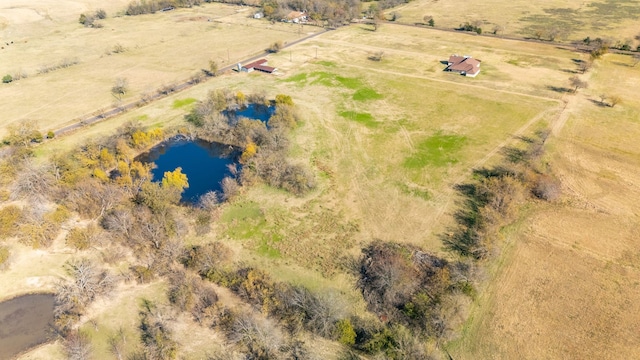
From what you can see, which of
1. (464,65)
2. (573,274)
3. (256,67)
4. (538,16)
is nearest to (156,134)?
(256,67)

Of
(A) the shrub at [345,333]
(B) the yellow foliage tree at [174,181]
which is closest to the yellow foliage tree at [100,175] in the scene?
(B) the yellow foliage tree at [174,181]

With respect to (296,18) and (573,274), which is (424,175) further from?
(296,18)

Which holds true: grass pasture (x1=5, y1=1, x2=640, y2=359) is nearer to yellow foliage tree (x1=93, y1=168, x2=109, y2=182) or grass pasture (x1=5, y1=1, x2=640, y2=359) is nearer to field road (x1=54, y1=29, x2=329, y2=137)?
field road (x1=54, y1=29, x2=329, y2=137)

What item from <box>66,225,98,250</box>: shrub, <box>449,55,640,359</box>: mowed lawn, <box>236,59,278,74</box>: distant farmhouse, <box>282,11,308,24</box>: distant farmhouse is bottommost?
<box>66,225,98,250</box>: shrub

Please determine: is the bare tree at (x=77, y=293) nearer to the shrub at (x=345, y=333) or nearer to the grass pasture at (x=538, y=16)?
the shrub at (x=345, y=333)

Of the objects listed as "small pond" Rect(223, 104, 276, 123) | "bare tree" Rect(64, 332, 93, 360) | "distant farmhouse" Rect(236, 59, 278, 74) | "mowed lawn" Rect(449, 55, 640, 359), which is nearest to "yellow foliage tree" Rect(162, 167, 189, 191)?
"bare tree" Rect(64, 332, 93, 360)

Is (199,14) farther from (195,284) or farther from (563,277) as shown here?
(563,277)

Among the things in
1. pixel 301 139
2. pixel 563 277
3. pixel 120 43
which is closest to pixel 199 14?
pixel 120 43
